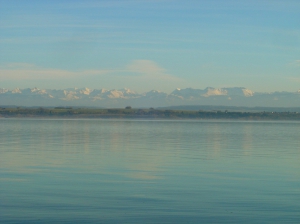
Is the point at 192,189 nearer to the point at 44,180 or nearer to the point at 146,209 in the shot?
the point at 146,209

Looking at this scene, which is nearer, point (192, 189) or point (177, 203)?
point (177, 203)

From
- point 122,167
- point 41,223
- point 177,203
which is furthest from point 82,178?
point 41,223

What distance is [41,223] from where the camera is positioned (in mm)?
11555

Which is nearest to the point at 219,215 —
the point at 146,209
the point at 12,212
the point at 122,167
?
the point at 146,209

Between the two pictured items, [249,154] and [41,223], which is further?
[249,154]

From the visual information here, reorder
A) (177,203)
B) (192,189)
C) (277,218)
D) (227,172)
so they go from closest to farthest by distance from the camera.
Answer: (277,218) < (177,203) < (192,189) < (227,172)

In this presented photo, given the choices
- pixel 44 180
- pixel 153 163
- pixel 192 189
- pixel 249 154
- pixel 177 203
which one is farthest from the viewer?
pixel 249 154

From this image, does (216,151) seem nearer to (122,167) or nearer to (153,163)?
(153,163)

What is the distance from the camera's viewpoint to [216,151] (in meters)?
30.1

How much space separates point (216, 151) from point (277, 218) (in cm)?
1784

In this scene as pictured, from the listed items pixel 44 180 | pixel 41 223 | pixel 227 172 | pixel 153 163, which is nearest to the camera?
pixel 41 223

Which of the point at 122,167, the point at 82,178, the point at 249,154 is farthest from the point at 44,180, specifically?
the point at 249,154

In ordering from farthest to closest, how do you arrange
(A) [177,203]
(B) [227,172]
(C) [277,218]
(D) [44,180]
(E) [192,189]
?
(B) [227,172]
(D) [44,180]
(E) [192,189]
(A) [177,203]
(C) [277,218]

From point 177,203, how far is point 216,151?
54.4 ft
